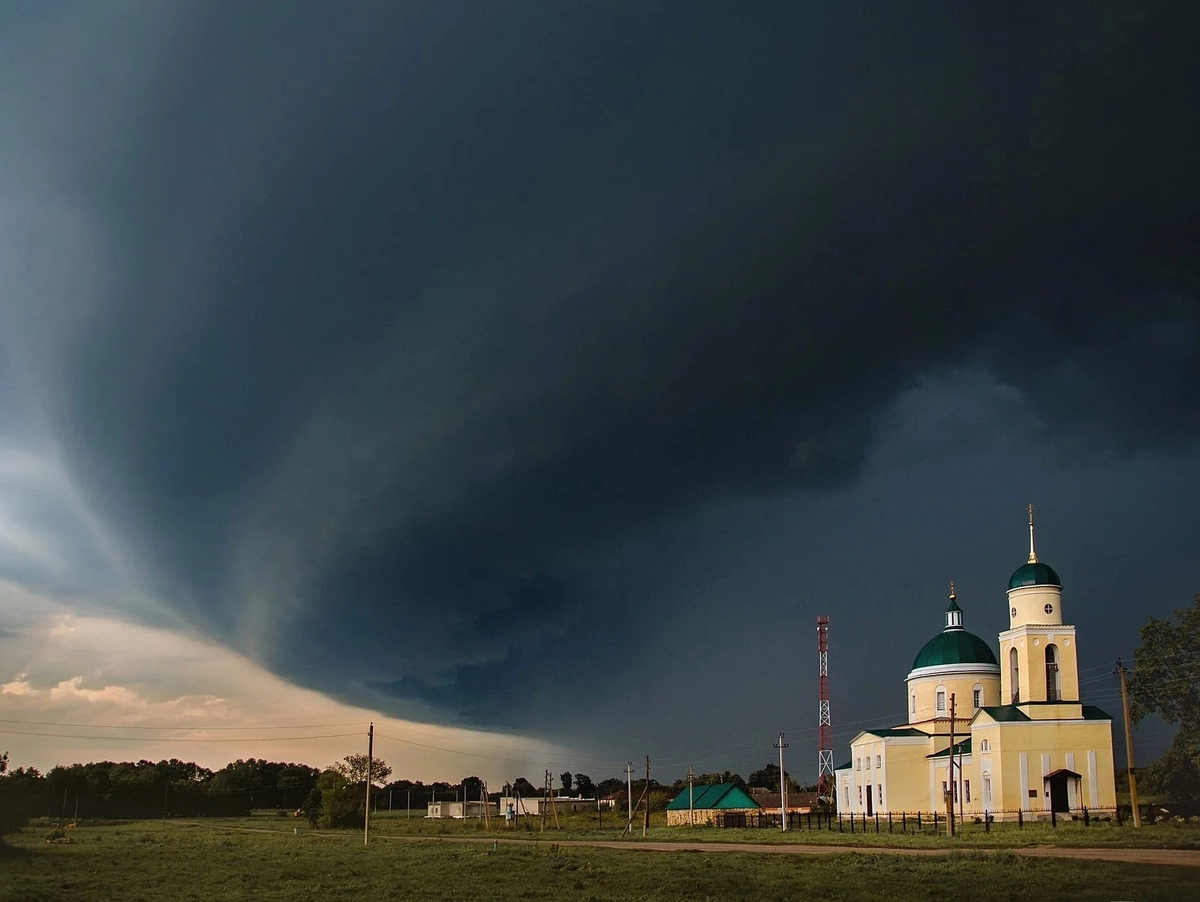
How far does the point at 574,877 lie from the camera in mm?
38000

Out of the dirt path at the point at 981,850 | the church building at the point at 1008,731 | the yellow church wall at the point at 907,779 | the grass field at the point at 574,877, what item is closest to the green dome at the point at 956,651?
the church building at the point at 1008,731

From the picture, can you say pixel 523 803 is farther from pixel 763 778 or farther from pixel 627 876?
pixel 627 876

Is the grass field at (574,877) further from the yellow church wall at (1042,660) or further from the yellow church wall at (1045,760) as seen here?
the yellow church wall at (1042,660)

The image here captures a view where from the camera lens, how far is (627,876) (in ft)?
123

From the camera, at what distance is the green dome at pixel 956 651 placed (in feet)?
309

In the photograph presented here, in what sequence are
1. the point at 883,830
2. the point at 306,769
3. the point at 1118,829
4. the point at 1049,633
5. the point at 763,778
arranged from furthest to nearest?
the point at 763,778 → the point at 306,769 → the point at 1049,633 → the point at 883,830 → the point at 1118,829

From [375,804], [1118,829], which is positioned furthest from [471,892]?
[375,804]

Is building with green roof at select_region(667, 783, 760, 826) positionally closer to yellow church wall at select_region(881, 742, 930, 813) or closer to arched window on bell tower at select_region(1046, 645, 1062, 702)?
yellow church wall at select_region(881, 742, 930, 813)

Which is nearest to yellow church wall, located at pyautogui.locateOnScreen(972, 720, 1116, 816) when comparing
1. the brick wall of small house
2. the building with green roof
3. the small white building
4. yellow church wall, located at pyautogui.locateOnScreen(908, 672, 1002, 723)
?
yellow church wall, located at pyautogui.locateOnScreen(908, 672, 1002, 723)

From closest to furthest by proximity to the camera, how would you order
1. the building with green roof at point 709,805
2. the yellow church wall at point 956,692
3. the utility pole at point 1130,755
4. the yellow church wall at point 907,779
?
the utility pole at point 1130,755
the yellow church wall at point 907,779
the yellow church wall at point 956,692
the building with green roof at point 709,805

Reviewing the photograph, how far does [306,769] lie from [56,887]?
141 meters

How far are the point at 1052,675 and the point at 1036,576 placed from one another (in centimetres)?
757

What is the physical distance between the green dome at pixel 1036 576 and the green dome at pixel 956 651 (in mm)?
13365

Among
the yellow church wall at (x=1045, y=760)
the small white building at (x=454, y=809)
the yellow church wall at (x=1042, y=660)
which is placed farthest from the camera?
the small white building at (x=454, y=809)
